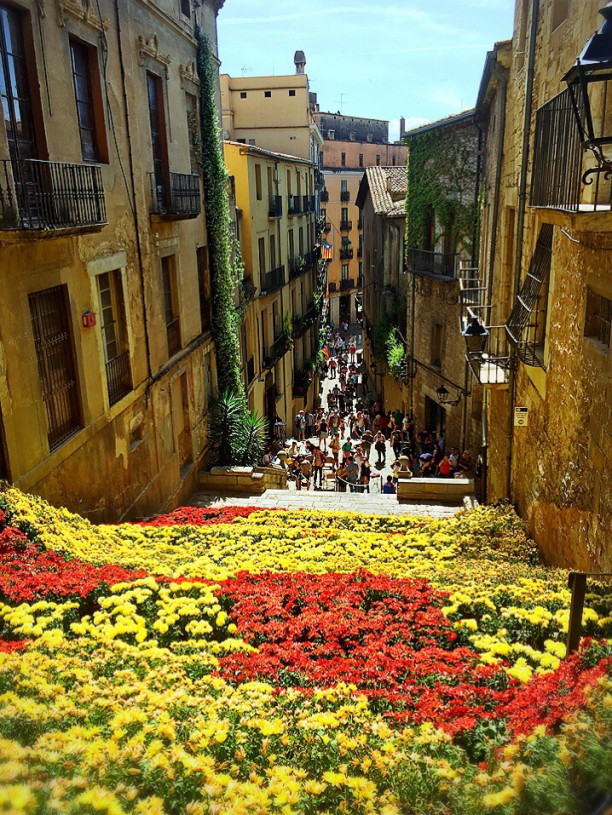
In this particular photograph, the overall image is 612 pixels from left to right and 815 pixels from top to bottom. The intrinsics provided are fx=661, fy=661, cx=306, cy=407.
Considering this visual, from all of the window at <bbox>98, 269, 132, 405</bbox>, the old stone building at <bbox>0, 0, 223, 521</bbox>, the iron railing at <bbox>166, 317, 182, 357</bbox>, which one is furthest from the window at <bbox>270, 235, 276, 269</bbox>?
the window at <bbox>98, 269, 132, 405</bbox>

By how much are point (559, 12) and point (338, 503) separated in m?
9.98

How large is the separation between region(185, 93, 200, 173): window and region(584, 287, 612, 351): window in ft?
38.8

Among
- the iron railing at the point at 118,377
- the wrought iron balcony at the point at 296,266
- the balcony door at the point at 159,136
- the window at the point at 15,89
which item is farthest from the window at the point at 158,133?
the wrought iron balcony at the point at 296,266

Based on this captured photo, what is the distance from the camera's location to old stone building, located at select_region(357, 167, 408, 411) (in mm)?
26858

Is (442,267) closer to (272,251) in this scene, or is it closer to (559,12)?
(272,251)

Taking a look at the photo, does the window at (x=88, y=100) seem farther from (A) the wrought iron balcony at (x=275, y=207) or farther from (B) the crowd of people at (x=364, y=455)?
(A) the wrought iron balcony at (x=275, y=207)

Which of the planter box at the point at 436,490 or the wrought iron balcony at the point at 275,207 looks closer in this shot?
the planter box at the point at 436,490

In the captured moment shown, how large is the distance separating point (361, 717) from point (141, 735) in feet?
5.01

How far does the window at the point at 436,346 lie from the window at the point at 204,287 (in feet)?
25.2

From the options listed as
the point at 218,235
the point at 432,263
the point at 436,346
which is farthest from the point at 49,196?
the point at 436,346

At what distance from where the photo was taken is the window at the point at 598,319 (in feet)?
22.5

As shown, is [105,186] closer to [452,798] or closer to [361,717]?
[361,717]

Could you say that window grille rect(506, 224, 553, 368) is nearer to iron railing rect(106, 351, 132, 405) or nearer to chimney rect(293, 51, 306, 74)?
iron railing rect(106, 351, 132, 405)

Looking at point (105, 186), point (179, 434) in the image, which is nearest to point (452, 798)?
point (105, 186)
